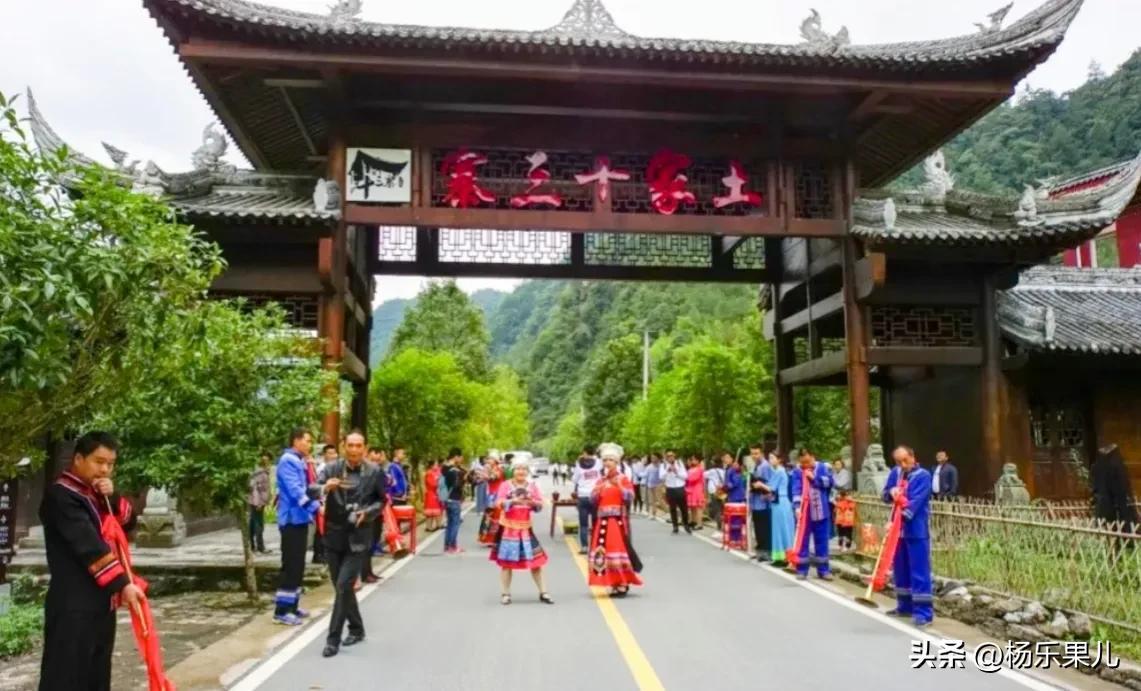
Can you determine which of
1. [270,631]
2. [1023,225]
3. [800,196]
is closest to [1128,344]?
[1023,225]

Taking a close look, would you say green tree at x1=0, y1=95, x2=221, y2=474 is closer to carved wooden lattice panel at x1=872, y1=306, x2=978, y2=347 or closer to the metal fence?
the metal fence

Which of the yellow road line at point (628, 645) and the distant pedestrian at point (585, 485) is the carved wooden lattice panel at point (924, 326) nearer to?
the distant pedestrian at point (585, 485)

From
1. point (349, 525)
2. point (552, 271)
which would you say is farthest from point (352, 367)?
point (349, 525)

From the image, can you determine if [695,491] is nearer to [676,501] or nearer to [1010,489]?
[676,501]

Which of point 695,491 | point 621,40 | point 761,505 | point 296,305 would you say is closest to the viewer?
point 621,40

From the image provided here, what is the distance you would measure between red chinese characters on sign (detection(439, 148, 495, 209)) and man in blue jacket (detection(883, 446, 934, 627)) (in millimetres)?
8468

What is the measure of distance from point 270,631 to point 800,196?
11321 millimetres

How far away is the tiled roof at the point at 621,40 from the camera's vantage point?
43.4 feet

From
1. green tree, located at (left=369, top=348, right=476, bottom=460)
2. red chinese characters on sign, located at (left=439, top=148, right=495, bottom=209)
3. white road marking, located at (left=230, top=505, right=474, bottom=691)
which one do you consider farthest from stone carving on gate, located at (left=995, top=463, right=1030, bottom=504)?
green tree, located at (left=369, top=348, right=476, bottom=460)

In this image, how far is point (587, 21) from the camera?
15.3 metres

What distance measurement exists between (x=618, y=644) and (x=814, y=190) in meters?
10.6

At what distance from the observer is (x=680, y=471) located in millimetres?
19859

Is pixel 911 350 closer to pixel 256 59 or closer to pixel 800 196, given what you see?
pixel 800 196

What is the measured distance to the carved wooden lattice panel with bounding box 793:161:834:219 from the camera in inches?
634
